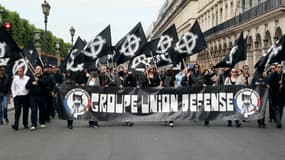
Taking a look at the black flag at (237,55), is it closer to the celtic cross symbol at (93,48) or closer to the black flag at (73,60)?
the celtic cross symbol at (93,48)

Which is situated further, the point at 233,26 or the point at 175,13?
the point at 175,13

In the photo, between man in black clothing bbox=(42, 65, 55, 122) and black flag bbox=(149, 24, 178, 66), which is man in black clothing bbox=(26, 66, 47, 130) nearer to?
man in black clothing bbox=(42, 65, 55, 122)

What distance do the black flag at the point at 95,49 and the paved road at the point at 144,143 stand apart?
6.48 feet

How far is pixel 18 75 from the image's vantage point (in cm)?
1229

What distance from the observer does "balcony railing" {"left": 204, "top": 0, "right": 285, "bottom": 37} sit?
3772 cm

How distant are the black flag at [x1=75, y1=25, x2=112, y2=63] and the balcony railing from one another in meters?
24.4

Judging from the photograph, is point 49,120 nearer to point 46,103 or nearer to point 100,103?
point 46,103

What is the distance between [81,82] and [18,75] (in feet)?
6.36

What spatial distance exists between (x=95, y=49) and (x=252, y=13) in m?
34.2

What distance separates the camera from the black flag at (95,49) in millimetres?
13484

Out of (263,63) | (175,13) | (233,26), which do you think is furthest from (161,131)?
(175,13)

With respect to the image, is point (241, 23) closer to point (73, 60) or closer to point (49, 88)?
point (73, 60)

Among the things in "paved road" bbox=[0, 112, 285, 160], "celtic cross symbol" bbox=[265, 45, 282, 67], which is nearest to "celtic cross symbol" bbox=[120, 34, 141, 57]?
"paved road" bbox=[0, 112, 285, 160]

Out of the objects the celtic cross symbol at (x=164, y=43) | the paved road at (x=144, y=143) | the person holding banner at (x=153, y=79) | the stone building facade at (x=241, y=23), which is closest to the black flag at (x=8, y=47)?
the paved road at (x=144, y=143)
